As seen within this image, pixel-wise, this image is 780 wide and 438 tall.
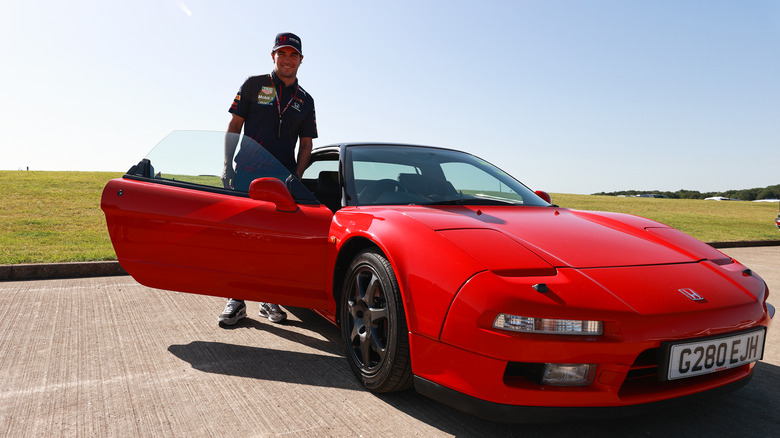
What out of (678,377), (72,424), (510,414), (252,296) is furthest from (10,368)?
(678,377)

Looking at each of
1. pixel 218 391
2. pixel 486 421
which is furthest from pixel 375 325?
pixel 218 391

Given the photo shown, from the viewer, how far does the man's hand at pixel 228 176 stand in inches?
125

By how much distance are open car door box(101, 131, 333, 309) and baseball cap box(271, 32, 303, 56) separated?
4.51 feet

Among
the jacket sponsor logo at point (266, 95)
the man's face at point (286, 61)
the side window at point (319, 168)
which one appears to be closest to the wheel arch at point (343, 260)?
the side window at point (319, 168)

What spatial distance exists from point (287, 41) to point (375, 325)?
261 cm

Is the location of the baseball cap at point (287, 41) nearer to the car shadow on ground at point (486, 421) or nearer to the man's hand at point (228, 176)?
the man's hand at point (228, 176)

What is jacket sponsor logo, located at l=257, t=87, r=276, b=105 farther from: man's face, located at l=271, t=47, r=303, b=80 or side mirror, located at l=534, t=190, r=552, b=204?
side mirror, located at l=534, t=190, r=552, b=204

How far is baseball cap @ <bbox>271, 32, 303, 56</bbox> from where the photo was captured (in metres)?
4.01

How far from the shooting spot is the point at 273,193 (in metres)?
2.89

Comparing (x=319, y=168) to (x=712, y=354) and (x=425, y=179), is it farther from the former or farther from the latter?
(x=712, y=354)

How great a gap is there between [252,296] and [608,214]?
7.24 ft

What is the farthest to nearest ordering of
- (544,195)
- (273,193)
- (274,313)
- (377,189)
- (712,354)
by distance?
(274,313), (544,195), (377,189), (273,193), (712,354)

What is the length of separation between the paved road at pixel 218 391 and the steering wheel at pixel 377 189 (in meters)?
0.96

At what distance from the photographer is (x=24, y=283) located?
4941mm
